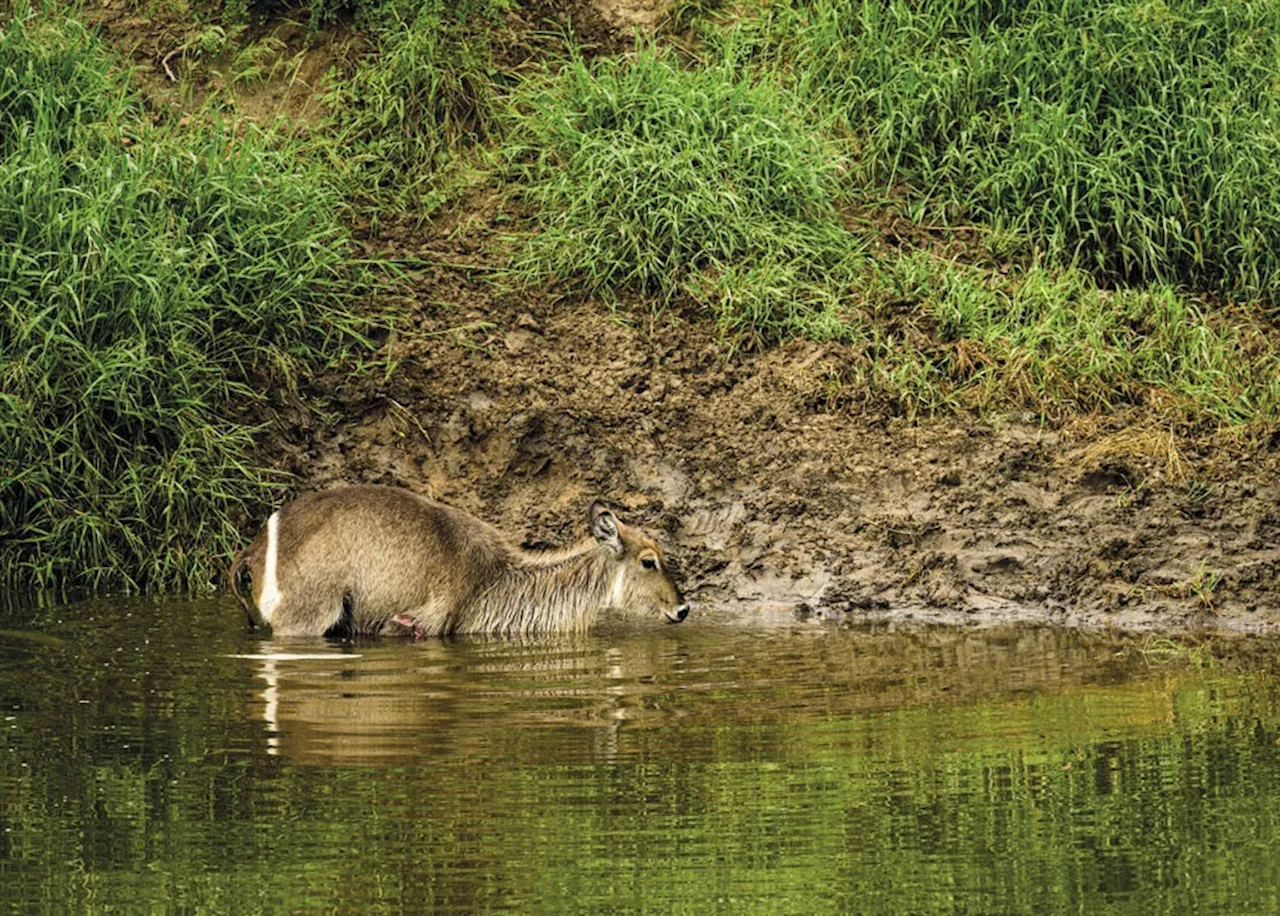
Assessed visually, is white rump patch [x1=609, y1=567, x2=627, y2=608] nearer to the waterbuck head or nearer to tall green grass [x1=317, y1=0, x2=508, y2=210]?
the waterbuck head

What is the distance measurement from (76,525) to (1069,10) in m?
5.61

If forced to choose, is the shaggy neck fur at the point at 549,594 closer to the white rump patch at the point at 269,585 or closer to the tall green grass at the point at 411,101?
the white rump patch at the point at 269,585

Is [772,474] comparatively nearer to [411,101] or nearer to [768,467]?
[768,467]

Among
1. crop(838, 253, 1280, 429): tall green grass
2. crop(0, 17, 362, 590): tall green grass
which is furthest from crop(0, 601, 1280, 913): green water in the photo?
crop(838, 253, 1280, 429): tall green grass

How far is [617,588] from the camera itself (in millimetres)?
9000

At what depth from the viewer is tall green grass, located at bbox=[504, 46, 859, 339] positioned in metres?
10.2

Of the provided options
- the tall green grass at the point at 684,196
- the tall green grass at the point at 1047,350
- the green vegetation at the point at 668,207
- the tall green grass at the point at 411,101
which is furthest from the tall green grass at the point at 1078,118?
the tall green grass at the point at 411,101

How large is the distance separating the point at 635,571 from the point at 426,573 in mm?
868

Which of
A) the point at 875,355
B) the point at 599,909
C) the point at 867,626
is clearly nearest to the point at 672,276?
the point at 875,355

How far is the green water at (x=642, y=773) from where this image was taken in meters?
4.84

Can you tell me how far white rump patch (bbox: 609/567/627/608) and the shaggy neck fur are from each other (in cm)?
1

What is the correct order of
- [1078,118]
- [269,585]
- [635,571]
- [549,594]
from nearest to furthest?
1. [269,585]
2. [635,571]
3. [549,594]
4. [1078,118]

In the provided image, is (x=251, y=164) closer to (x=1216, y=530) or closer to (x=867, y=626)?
(x=867, y=626)

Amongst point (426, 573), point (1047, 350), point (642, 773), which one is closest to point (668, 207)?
point (1047, 350)
